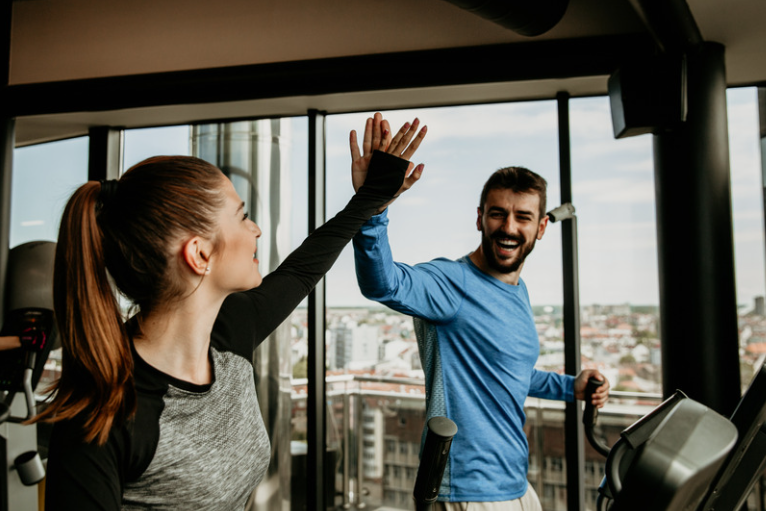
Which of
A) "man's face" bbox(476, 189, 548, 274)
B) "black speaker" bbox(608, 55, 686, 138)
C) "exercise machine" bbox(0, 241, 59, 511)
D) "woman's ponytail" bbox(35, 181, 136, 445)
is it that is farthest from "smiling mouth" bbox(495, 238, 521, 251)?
"exercise machine" bbox(0, 241, 59, 511)

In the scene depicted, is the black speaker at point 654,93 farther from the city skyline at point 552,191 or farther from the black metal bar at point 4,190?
the black metal bar at point 4,190

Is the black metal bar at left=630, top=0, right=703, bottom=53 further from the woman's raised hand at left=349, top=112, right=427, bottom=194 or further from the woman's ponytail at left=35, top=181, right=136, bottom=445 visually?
the woman's ponytail at left=35, top=181, right=136, bottom=445

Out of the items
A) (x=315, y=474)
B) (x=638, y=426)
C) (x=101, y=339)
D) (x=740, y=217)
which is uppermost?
(x=740, y=217)

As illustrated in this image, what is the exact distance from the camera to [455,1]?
5.61 feet

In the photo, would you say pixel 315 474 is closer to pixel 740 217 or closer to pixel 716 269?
pixel 716 269

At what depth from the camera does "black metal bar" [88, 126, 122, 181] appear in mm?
3438

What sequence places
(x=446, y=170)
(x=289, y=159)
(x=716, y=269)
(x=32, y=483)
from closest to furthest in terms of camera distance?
1. (x=716, y=269)
2. (x=32, y=483)
3. (x=446, y=170)
4. (x=289, y=159)

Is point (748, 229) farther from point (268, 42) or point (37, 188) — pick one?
point (37, 188)

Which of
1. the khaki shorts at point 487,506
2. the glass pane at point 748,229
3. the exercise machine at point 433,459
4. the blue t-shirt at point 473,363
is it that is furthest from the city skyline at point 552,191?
the exercise machine at point 433,459

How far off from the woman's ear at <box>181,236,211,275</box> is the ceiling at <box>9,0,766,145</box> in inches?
73.3

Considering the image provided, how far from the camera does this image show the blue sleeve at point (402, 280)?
142cm

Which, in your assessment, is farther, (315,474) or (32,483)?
(315,474)

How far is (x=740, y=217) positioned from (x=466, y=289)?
5.88ft

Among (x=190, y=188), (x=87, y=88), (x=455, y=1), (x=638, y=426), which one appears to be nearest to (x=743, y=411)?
(x=638, y=426)
